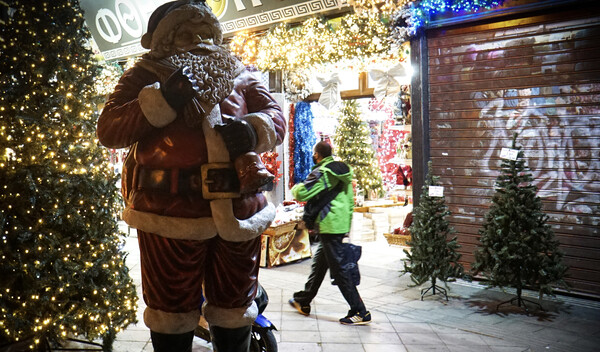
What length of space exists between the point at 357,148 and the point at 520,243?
29.5 feet

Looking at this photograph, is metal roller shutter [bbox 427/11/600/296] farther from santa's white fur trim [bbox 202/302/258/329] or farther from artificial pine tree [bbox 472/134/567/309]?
santa's white fur trim [bbox 202/302/258/329]

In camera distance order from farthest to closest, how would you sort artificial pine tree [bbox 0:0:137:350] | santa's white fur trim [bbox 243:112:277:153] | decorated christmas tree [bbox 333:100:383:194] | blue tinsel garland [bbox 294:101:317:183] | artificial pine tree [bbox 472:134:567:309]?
decorated christmas tree [bbox 333:100:383:194] < blue tinsel garland [bbox 294:101:317:183] < artificial pine tree [bbox 472:134:567:309] < artificial pine tree [bbox 0:0:137:350] < santa's white fur trim [bbox 243:112:277:153]

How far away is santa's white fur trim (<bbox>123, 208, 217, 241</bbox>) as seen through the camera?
2.31 m

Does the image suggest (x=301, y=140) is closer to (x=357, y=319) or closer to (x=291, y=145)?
(x=291, y=145)

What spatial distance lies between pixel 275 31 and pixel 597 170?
18.4ft

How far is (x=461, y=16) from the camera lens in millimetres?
7172

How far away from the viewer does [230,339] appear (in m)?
2.50

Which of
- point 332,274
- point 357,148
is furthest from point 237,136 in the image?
point 357,148

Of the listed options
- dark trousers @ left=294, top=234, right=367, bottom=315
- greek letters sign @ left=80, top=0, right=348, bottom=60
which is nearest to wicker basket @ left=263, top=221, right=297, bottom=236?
dark trousers @ left=294, top=234, right=367, bottom=315

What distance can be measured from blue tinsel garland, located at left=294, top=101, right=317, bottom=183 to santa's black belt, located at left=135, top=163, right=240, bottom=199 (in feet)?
27.6

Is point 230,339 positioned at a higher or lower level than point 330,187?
lower

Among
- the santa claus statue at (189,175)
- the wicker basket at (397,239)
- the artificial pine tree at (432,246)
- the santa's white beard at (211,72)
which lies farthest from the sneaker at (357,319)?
the wicker basket at (397,239)

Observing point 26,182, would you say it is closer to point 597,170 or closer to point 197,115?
point 197,115

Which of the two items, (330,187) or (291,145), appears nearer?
(330,187)
